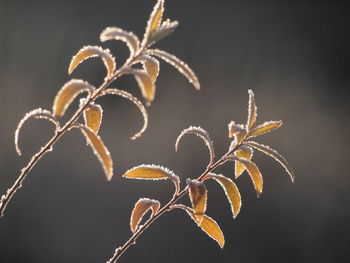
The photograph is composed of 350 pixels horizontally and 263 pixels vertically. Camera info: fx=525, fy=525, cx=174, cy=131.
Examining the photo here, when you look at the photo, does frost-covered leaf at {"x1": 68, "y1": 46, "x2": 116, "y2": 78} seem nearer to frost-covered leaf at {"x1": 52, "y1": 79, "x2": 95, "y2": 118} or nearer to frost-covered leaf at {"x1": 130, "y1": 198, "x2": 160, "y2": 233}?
frost-covered leaf at {"x1": 52, "y1": 79, "x2": 95, "y2": 118}

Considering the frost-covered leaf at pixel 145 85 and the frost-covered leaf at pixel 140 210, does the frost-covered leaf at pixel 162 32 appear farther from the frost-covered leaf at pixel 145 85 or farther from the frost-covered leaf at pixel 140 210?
the frost-covered leaf at pixel 140 210

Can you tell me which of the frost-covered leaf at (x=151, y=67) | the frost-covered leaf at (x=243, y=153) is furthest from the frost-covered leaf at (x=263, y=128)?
the frost-covered leaf at (x=151, y=67)

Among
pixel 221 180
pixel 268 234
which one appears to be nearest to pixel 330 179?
pixel 268 234

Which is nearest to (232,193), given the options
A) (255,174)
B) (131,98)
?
(255,174)

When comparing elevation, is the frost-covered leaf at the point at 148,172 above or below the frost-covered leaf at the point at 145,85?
A: below

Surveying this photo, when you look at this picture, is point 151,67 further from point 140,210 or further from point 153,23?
point 140,210

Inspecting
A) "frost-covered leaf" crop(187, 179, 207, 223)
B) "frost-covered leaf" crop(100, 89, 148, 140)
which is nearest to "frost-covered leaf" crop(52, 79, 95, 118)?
"frost-covered leaf" crop(100, 89, 148, 140)

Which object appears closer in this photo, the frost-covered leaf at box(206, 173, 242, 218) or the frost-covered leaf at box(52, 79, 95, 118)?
the frost-covered leaf at box(52, 79, 95, 118)

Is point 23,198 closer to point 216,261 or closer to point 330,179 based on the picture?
point 216,261
